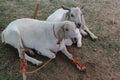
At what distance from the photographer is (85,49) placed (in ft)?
15.2

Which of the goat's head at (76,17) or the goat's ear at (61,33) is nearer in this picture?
the goat's ear at (61,33)

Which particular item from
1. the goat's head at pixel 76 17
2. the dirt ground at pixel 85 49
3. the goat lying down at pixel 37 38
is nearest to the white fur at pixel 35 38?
the goat lying down at pixel 37 38

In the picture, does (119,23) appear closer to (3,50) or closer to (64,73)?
(64,73)

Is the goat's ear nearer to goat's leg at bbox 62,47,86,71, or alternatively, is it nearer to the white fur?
the white fur

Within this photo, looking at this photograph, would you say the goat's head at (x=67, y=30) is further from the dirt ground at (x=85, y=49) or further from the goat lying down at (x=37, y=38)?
the dirt ground at (x=85, y=49)

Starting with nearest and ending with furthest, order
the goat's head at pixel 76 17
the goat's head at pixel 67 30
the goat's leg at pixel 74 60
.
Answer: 1. the goat's head at pixel 67 30
2. the goat's leg at pixel 74 60
3. the goat's head at pixel 76 17

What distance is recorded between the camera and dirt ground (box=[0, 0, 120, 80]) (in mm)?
4000

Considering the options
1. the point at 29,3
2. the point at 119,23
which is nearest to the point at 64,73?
the point at 119,23

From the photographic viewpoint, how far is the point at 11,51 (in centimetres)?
446

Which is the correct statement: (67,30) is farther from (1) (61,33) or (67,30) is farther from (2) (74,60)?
(2) (74,60)

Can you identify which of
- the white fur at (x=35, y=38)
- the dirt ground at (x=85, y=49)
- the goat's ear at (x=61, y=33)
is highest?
the goat's ear at (x=61, y=33)

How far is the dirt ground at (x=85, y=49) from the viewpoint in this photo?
4000 millimetres

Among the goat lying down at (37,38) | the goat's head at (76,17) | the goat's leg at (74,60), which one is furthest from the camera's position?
the goat's head at (76,17)

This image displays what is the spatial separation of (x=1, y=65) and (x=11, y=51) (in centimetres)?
40
